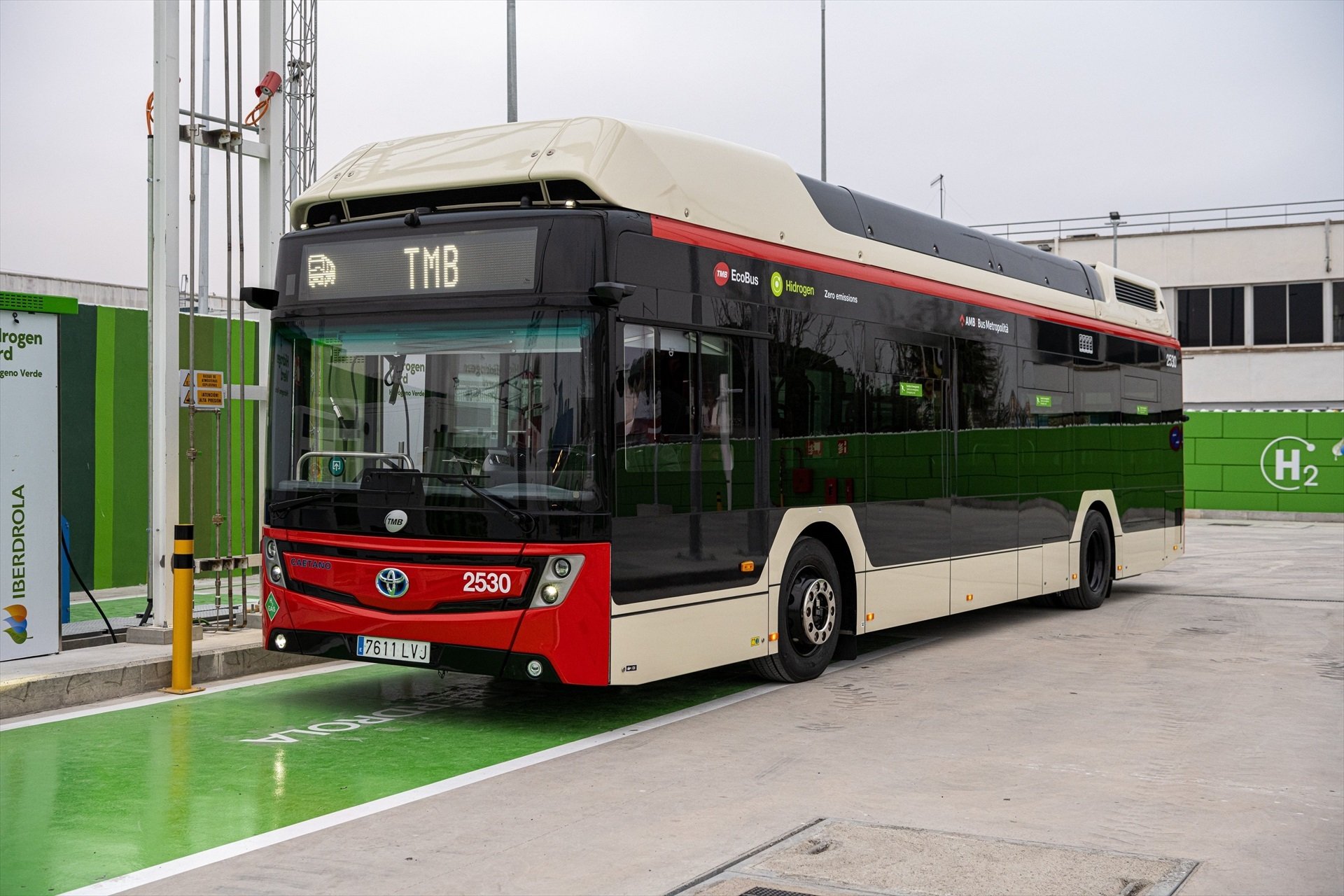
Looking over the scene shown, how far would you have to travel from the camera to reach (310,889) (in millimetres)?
5125

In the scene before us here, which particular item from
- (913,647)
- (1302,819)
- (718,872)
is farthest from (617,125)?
(913,647)

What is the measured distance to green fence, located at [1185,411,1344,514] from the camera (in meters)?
34.1

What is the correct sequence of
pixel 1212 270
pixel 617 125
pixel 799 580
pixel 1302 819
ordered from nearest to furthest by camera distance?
pixel 1302 819 < pixel 617 125 < pixel 799 580 < pixel 1212 270

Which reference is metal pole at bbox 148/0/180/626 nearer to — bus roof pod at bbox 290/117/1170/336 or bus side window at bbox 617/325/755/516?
bus roof pod at bbox 290/117/1170/336

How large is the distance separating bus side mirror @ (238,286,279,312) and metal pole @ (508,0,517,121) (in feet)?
45.6

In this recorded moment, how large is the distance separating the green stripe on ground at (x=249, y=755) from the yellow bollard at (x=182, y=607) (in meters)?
0.32

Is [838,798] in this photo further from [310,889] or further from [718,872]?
[310,889]

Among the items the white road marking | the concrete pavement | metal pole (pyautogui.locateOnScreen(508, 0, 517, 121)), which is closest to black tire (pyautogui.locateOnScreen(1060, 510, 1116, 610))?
the concrete pavement

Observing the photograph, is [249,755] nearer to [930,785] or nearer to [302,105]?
[930,785]

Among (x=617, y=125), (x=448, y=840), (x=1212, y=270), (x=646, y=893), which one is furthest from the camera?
(x=1212, y=270)

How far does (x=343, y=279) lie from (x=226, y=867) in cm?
395

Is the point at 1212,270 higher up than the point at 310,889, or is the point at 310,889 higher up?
the point at 1212,270

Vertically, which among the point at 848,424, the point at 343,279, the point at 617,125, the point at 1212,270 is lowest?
Answer: the point at 848,424

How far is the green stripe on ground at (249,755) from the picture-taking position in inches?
230
